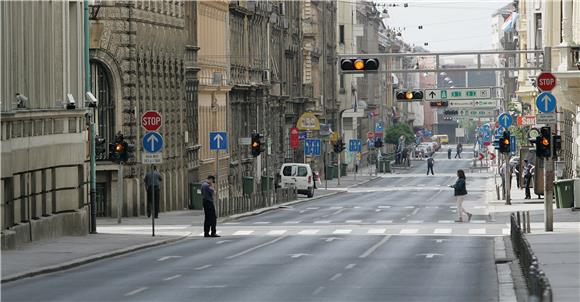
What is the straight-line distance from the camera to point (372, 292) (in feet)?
84.0

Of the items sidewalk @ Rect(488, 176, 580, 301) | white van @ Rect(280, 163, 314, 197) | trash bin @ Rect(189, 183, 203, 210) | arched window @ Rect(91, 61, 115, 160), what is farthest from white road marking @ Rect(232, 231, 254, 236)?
white van @ Rect(280, 163, 314, 197)

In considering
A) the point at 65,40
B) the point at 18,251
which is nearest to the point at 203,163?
the point at 65,40

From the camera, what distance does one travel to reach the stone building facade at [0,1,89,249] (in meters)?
37.0

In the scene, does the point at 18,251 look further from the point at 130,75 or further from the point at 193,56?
the point at 193,56

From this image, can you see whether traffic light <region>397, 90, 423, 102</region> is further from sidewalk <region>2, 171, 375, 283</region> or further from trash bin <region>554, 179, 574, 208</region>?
trash bin <region>554, 179, 574, 208</region>

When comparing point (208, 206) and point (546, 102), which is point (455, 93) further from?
point (546, 102)

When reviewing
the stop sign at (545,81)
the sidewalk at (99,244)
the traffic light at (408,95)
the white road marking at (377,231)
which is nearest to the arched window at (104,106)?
the sidewalk at (99,244)

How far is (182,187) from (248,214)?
678 cm

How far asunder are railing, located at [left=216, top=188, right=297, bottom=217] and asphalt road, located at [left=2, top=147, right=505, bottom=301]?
3.45 meters

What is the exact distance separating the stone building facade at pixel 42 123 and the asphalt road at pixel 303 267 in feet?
10.3

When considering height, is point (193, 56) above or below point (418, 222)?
above

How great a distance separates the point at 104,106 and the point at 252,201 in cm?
950

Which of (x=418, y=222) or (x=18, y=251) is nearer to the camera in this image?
(x=18, y=251)

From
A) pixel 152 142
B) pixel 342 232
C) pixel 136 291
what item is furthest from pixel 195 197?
pixel 136 291
